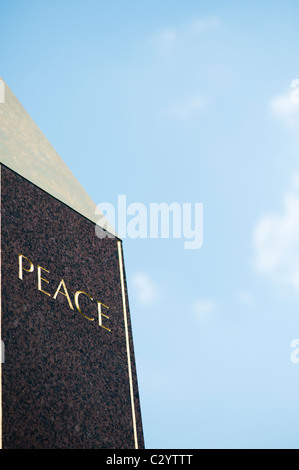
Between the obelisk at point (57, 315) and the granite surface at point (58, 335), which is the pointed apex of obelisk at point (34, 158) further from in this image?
the granite surface at point (58, 335)

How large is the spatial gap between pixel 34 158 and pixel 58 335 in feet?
7.54

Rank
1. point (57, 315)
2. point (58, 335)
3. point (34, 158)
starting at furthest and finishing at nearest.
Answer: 1. point (34, 158)
2. point (57, 315)
3. point (58, 335)

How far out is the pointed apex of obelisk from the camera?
654 centimetres

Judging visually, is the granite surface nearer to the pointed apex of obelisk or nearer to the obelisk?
the obelisk

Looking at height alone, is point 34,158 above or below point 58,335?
above

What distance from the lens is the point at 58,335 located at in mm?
5742

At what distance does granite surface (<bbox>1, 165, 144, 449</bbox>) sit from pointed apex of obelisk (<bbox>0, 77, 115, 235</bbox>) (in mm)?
192

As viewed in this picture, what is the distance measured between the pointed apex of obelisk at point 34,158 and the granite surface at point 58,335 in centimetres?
19

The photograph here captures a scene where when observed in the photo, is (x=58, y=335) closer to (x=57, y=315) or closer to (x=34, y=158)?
(x=57, y=315)

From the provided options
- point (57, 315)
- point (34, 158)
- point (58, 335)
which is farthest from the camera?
point (34, 158)

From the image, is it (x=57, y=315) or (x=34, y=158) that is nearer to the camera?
(x=57, y=315)

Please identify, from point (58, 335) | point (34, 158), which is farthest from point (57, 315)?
point (34, 158)

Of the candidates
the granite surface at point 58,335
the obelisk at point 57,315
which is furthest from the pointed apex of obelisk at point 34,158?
the granite surface at point 58,335

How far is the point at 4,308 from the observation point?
5.30 metres
